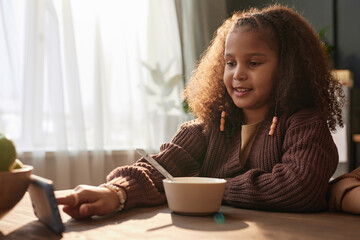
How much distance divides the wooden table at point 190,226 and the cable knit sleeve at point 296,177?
2.8 inches

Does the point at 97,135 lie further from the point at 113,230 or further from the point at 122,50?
the point at 113,230

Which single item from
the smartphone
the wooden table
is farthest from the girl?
the smartphone

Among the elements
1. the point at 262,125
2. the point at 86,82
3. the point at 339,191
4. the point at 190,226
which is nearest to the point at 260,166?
the point at 262,125

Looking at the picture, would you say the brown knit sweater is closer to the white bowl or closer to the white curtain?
the white bowl

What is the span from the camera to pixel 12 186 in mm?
595

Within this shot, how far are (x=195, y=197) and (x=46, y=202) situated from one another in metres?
0.26

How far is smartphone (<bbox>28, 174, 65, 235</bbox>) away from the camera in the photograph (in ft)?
1.96

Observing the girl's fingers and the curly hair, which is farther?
the curly hair

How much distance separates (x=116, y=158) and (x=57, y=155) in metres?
0.43

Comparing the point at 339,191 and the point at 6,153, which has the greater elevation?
the point at 6,153

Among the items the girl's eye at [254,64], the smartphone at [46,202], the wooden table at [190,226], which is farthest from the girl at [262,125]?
the smartphone at [46,202]

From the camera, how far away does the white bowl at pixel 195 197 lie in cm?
75

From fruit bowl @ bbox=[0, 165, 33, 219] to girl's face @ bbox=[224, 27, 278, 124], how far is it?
67 centimetres

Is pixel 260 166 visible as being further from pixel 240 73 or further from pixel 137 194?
pixel 137 194
